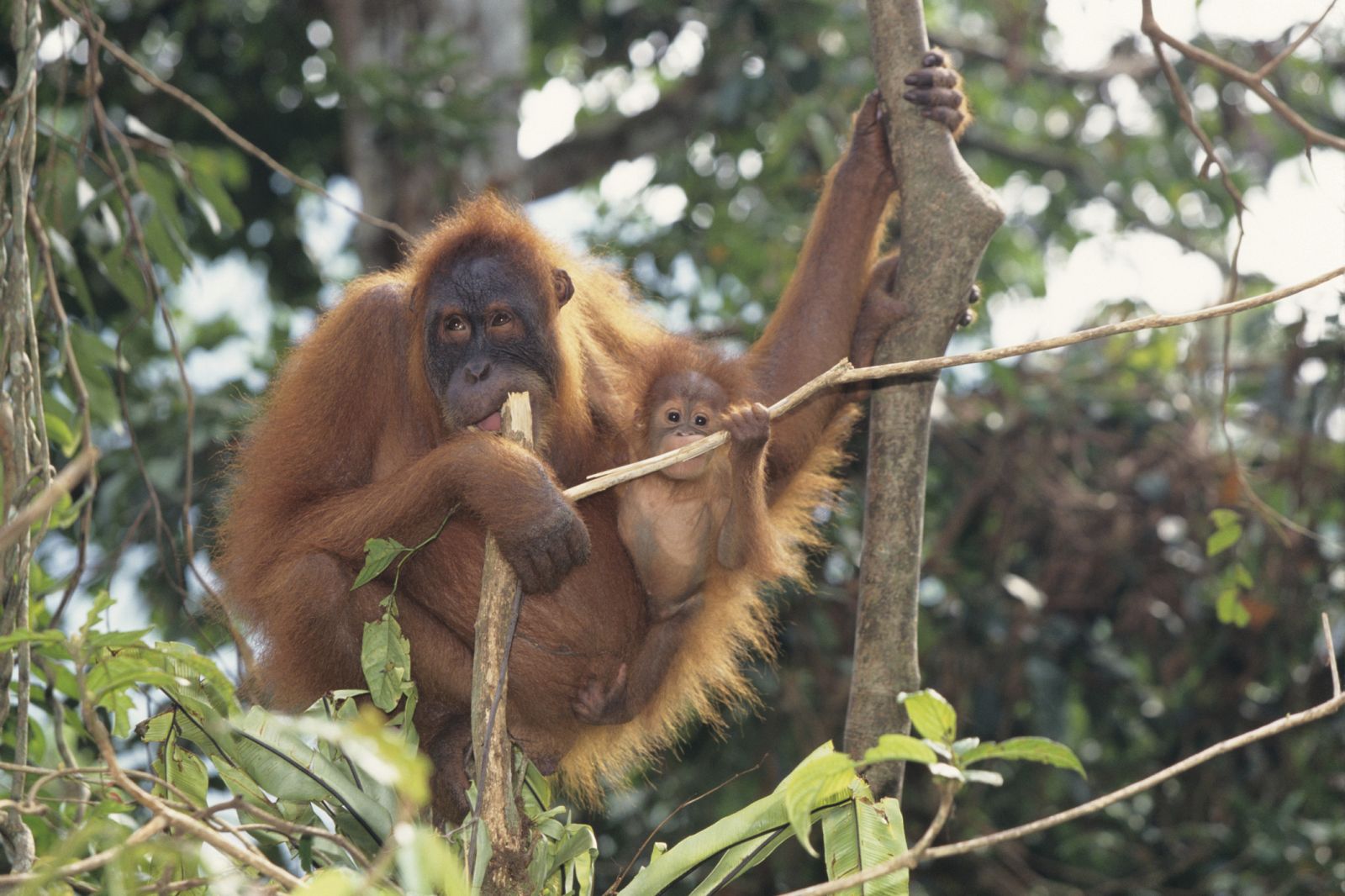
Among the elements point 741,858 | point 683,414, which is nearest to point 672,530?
point 683,414

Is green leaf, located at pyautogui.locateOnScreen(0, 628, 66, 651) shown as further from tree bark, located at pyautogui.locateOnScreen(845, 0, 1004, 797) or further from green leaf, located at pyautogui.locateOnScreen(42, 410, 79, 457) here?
tree bark, located at pyautogui.locateOnScreen(845, 0, 1004, 797)

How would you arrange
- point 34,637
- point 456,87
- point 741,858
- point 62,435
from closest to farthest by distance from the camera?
point 34,637 < point 741,858 < point 62,435 < point 456,87

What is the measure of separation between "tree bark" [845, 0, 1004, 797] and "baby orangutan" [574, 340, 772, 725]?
1.06 ft

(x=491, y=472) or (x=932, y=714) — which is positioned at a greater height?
(x=491, y=472)

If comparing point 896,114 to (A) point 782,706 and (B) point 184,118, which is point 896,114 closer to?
(A) point 782,706

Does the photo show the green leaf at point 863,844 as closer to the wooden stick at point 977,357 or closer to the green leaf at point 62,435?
the wooden stick at point 977,357

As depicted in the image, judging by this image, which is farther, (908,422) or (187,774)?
(908,422)

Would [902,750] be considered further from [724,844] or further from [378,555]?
[378,555]

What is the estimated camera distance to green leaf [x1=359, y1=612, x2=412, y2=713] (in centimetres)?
271

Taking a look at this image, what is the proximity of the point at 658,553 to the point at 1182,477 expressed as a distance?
331 centimetres

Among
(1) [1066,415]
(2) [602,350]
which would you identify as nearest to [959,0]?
(1) [1066,415]

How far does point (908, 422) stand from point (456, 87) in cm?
391

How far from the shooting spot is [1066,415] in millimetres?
6086

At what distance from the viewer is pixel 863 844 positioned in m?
2.39
